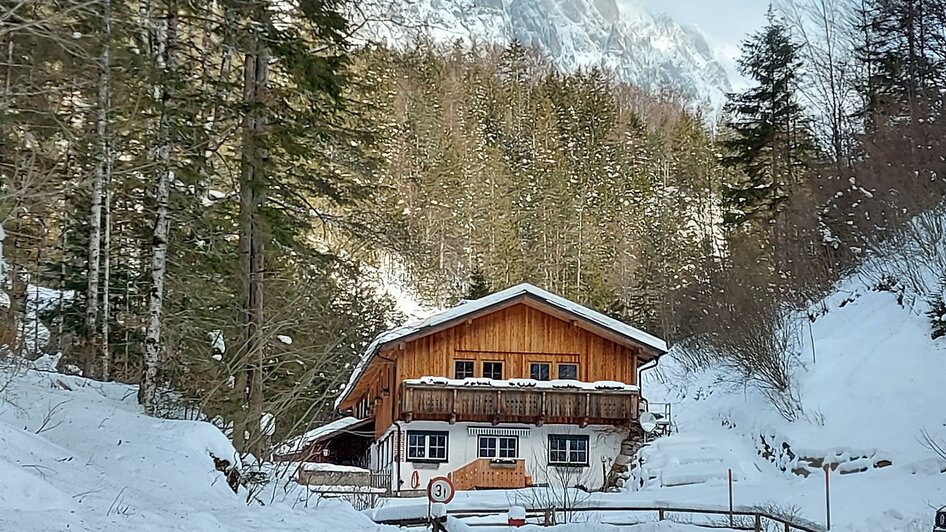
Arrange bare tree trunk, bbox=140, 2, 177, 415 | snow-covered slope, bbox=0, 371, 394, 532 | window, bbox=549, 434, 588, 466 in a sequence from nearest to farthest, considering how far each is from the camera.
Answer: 1. snow-covered slope, bbox=0, 371, 394, 532
2. bare tree trunk, bbox=140, 2, 177, 415
3. window, bbox=549, 434, 588, 466

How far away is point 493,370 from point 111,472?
21256mm

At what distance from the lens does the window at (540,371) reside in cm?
2819

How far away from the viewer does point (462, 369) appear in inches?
1096

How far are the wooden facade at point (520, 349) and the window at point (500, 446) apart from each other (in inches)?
36.9

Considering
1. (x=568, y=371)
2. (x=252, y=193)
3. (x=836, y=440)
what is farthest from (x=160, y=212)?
(x=568, y=371)

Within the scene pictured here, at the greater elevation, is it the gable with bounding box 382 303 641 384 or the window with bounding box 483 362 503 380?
the gable with bounding box 382 303 641 384

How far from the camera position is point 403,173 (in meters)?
50.0

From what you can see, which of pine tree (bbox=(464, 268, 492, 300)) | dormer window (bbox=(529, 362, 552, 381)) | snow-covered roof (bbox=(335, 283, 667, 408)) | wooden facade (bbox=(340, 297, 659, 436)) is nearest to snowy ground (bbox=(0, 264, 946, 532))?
wooden facade (bbox=(340, 297, 659, 436))

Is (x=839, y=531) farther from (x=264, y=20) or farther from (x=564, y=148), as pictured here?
(x=564, y=148)

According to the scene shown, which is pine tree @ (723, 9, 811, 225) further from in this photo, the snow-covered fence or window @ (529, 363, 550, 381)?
the snow-covered fence

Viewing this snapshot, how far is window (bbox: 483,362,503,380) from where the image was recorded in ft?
91.9

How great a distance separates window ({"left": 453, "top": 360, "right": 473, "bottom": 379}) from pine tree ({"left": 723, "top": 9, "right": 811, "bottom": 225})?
555 inches

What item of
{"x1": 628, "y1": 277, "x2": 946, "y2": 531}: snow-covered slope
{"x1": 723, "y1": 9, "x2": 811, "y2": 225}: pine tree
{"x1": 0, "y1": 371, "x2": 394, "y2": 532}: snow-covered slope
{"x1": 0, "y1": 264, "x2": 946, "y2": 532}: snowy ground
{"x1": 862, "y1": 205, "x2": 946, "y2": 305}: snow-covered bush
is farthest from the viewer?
{"x1": 723, "y1": 9, "x2": 811, "y2": 225}: pine tree

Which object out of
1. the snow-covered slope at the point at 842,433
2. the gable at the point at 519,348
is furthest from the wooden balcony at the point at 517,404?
the snow-covered slope at the point at 842,433
